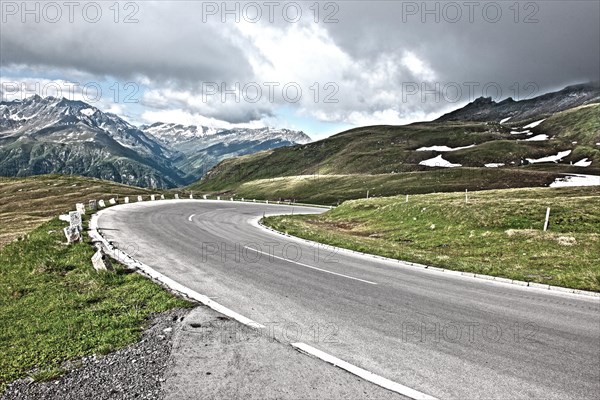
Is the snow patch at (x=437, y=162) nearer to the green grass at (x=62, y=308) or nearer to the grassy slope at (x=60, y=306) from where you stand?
the grassy slope at (x=60, y=306)

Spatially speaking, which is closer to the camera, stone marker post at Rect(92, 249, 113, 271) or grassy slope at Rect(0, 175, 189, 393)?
grassy slope at Rect(0, 175, 189, 393)

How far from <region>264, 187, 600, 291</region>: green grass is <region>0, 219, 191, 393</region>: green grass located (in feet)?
43.1

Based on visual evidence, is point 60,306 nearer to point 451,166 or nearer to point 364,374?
point 364,374

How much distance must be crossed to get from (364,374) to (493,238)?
2128cm

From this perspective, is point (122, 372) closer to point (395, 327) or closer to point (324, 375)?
point (324, 375)

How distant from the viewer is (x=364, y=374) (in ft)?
21.2

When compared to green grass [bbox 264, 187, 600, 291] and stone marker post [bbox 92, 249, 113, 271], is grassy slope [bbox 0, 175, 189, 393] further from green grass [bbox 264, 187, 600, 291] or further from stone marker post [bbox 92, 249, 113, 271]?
green grass [bbox 264, 187, 600, 291]

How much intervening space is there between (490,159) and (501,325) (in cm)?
15253

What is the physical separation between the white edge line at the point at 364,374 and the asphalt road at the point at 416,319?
0.17 metres

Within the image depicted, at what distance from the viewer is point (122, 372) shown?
6148 millimetres

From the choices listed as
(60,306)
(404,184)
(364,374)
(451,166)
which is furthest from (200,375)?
(451,166)

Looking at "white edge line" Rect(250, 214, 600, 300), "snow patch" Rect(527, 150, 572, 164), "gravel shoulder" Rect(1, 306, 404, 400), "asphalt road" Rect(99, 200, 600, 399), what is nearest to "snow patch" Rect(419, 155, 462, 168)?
"snow patch" Rect(527, 150, 572, 164)

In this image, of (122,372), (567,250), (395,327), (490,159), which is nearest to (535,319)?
(395,327)

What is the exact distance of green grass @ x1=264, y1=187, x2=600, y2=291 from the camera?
1702 centimetres
